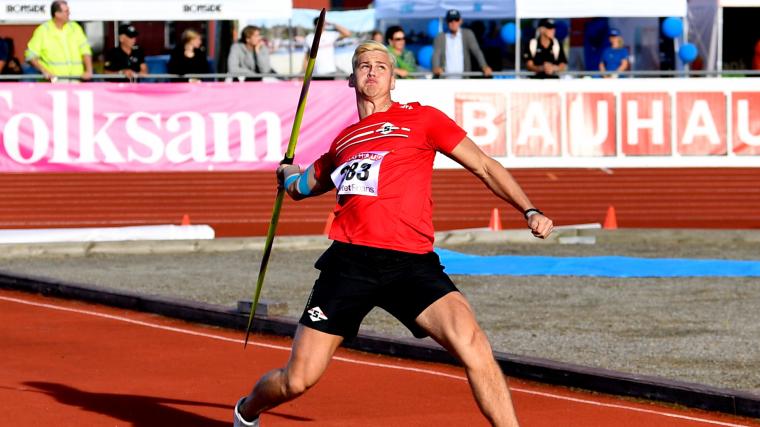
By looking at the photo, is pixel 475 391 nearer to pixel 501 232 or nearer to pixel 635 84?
pixel 501 232

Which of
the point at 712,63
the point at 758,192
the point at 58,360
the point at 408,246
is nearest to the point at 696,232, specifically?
the point at 758,192

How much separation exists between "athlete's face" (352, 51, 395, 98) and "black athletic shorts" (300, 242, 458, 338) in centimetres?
70

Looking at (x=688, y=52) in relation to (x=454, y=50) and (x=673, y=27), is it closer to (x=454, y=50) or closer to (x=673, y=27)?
(x=673, y=27)

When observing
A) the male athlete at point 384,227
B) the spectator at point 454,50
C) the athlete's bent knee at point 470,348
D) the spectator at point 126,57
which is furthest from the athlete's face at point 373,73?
the spectator at point 126,57

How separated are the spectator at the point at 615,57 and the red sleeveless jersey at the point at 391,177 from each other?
16.3 metres

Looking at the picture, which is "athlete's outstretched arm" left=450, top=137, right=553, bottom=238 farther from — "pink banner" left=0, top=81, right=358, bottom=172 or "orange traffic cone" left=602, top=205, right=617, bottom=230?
"pink banner" left=0, top=81, right=358, bottom=172

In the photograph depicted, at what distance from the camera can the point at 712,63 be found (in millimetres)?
24172

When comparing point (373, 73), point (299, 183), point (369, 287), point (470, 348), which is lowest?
point (470, 348)

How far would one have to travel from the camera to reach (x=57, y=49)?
2150cm

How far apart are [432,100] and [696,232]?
13.5 feet

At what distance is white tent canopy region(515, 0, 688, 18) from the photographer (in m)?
23.4

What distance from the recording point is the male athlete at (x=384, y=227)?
7.29 metres

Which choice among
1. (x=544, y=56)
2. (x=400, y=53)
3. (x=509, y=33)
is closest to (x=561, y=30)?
(x=509, y=33)

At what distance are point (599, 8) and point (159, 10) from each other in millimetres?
6182
